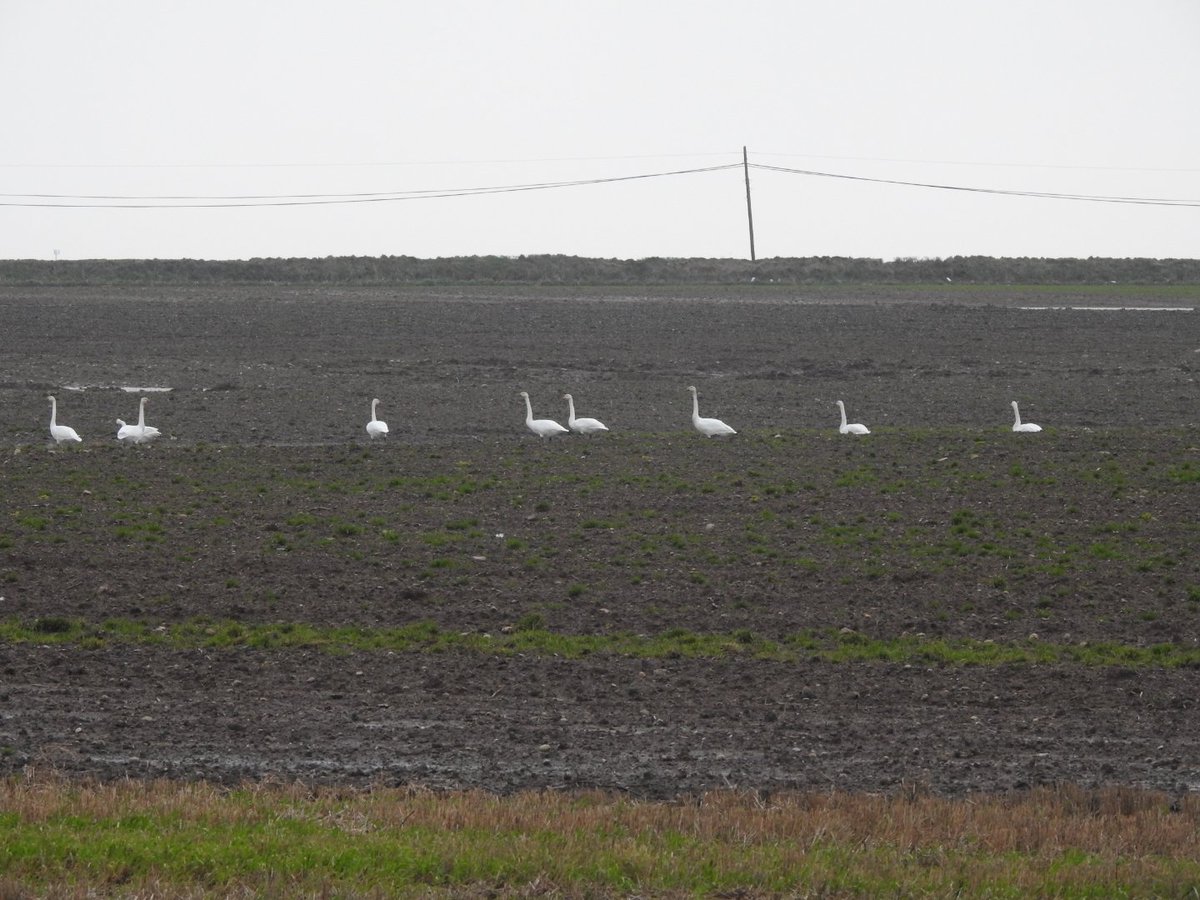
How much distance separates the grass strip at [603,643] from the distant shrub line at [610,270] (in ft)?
140

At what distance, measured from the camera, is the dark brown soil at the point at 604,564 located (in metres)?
10.2

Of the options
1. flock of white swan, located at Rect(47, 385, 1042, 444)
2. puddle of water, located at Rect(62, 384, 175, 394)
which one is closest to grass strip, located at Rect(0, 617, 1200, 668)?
flock of white swan, located at Rect(47, 385, 1042, 444)

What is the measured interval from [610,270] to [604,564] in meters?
44.8

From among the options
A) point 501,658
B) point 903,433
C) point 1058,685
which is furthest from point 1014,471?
point 501,658

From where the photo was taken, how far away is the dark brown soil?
1024 centimetres

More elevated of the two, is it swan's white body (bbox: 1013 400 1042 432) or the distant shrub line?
the distant shrub line

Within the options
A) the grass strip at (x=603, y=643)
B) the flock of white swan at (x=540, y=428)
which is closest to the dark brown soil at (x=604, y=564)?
the grass strip at (x=603, y=643)

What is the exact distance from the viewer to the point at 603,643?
13.0 meters

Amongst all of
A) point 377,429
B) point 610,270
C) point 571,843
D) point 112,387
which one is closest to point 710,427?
point 377,429

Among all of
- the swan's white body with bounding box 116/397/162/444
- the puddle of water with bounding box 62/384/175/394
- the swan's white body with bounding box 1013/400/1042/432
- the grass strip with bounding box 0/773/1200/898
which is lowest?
the grass strip with bounding box 0/773/1200/898

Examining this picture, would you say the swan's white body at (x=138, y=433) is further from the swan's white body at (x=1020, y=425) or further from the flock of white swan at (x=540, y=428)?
the swan's white body at (x=1020, y=425)

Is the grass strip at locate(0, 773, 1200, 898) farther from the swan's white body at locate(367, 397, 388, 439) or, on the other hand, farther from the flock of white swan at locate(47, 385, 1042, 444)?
the swan's white body at locate(367, 397, 388, 439)

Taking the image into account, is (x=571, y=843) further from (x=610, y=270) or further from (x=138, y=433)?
(x=610, y=270)

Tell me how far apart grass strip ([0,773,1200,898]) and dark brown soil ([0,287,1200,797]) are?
0.65m
